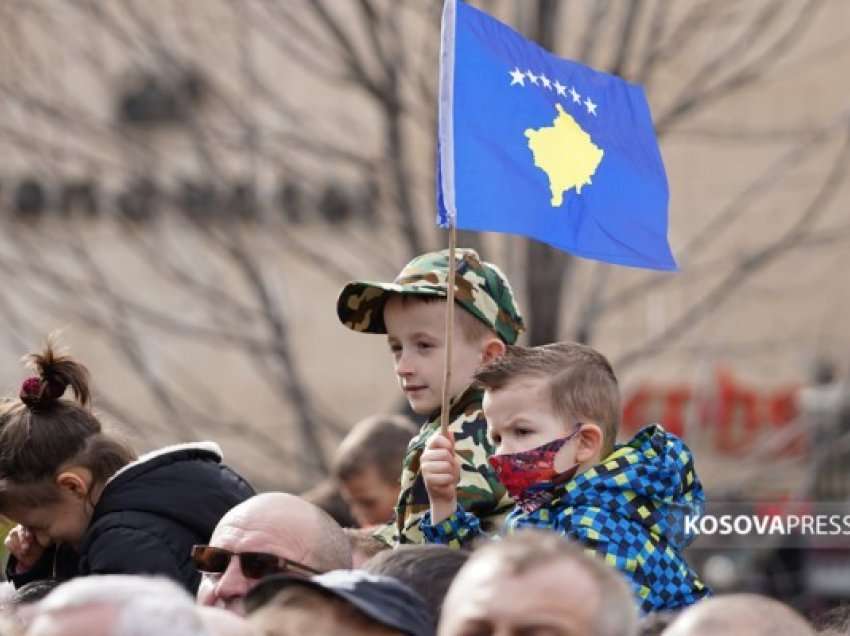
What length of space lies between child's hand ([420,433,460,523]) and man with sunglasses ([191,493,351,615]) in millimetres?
252

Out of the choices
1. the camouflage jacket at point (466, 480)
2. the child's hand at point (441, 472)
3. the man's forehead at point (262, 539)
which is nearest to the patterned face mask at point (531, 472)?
the child's hand at point (441, 472)

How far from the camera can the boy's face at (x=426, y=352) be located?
6.18 meters

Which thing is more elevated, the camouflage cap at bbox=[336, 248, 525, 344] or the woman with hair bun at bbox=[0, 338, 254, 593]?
the camouflage cap at bbox=[336, 248, 525, 344]

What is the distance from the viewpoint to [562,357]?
5762mm

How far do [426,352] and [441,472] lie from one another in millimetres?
756

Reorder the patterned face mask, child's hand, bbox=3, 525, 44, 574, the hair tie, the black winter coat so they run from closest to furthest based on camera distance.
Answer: the patterned face mask < the black winter coat < the hair tie < child's hand, bbox=3, 525, 44, 574

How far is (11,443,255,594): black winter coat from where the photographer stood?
5.95m

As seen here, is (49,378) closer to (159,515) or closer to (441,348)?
(159,515)

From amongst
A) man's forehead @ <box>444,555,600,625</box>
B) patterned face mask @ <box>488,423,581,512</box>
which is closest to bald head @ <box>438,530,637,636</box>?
man's forehead @ <box>444,555,600,625</box>

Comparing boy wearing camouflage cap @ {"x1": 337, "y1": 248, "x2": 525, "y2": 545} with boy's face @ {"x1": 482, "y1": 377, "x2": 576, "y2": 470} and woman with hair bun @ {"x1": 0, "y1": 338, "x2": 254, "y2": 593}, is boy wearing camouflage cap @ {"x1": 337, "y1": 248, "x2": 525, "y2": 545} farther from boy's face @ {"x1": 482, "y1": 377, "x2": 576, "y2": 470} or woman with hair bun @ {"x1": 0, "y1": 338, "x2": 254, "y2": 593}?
woman with hair bun @ {"x1": 0, "y1": 338, "x2": 254, "y2": 593}

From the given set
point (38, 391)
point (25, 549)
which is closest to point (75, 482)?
point (38, 391)

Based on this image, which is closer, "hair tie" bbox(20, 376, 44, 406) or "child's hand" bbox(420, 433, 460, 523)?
"child's hand" bbox(420, 433, 460, 523)

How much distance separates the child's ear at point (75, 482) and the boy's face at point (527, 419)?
50.3 inches

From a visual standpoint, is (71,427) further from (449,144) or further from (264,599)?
(264,599)
